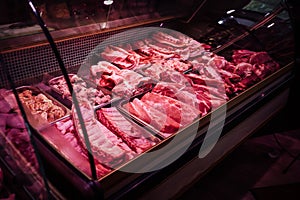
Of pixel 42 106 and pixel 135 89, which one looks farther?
pixel 135 89

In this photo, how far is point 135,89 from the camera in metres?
2.47

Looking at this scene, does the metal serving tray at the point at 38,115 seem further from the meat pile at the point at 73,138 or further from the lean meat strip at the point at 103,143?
the lean meat strip at the point at 103,143

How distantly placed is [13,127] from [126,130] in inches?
30.0

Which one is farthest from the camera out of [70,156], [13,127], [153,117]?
[153,117]

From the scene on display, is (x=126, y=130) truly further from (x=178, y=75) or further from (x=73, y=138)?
(x=178, y=75)

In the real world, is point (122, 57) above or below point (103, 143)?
above

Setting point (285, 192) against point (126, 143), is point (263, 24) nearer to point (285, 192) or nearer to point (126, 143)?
point (285, 192)

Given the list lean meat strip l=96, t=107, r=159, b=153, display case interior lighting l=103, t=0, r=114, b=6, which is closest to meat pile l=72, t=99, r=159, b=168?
lean meat strip l=96, t=107, r=159, b=153

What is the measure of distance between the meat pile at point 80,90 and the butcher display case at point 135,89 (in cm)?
1

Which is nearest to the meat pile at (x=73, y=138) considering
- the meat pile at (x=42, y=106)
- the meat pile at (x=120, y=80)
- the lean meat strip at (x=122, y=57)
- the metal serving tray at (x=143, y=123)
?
the meat pile at (x=42, y=106)

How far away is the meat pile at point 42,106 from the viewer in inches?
81.7

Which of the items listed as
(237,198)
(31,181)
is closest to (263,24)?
(237,198)

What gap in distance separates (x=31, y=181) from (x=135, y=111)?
0.92m

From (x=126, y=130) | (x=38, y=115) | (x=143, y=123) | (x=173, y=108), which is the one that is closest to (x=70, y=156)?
(x=38, y=115)
